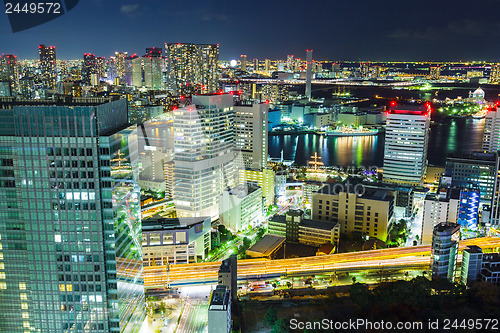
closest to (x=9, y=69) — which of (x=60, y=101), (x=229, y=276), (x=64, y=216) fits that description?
(x=60, y=101)

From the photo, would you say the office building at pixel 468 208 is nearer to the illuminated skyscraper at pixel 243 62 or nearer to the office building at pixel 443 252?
the office building at pixel 443 252

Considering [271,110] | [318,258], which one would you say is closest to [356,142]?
[271,110]

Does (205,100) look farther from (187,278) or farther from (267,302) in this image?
(267,302)

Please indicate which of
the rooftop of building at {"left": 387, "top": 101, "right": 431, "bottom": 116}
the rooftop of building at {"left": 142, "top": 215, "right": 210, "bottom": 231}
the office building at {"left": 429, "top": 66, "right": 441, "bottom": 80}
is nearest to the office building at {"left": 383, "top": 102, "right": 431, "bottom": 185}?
the rooftop of building at {"left": 387, "top": 101, "right": 431, "bottom": 116}

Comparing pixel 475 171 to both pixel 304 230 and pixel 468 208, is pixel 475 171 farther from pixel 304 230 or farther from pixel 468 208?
pixel 304 230

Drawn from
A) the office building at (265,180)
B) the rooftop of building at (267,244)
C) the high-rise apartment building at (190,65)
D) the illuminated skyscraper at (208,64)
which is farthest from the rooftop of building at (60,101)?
the illuminated skyscraper at (208,64)

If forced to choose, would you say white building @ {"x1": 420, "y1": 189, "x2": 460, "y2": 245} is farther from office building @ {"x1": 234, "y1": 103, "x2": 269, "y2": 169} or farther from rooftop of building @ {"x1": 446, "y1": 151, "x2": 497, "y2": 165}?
office building @ {"x1": 234, "y1": 103, "x2": 269, "y2": 169}
